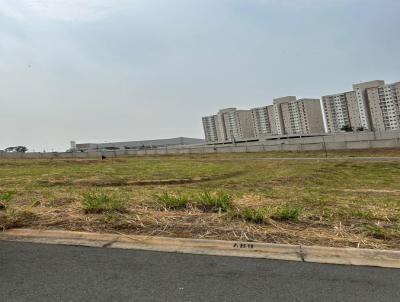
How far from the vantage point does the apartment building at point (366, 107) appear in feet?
293

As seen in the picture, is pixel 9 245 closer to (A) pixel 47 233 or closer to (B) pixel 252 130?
(A) pixel 47 233

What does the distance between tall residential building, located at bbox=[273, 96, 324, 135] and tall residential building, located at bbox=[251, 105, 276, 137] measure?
248 cm

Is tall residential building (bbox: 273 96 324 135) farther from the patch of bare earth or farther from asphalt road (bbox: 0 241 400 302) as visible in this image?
asphalt road (bbox: 0 241 400 302)

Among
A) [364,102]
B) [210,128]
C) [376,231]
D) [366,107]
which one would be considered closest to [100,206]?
[376,231]

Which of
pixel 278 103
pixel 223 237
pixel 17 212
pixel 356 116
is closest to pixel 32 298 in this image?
pixel 223 237

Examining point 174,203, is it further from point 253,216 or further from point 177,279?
point 177,279

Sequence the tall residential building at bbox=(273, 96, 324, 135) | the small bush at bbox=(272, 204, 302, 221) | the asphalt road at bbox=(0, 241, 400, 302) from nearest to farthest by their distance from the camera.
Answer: the asphalt road at bbox=(0, 241, 400, 302)
the small bush at bbox=(272, 204, 302, 221)
the tall residential building at bbox=(273, 96, 324, 135)

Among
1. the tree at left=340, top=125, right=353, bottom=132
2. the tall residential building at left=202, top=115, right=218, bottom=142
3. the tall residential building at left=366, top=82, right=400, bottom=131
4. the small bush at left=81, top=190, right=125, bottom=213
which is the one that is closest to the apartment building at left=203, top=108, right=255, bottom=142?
the tall residential building at left=202, top=115, right=218, bottom=142

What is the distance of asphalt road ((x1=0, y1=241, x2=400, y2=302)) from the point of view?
3662 mm

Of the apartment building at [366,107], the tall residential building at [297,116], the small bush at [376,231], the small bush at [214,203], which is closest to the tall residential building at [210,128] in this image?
the tall residential building at [297,116]

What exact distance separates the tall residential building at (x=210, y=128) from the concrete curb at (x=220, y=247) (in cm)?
13487

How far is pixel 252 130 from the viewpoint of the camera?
429ft

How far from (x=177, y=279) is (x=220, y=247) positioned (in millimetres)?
1132

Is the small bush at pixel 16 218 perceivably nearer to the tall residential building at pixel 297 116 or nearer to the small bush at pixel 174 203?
the small bush at pixel 174 203
